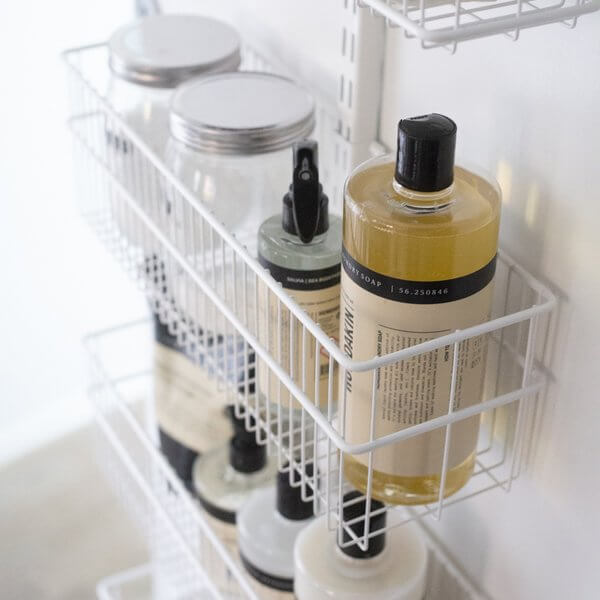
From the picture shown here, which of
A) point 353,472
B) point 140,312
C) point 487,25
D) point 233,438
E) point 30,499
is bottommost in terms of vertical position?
point 30,499

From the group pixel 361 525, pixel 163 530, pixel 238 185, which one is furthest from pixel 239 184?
pixel 163 530

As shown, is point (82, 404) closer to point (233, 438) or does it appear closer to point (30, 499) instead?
point (30, 499)

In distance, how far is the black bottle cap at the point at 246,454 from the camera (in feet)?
2.58

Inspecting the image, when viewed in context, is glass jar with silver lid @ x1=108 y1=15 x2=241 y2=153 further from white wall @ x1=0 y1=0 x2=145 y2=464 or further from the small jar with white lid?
white wall @ x1=0 y1=0 x2=145 y2=464

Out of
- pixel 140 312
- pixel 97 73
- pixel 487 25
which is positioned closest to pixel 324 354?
pixel 487 25

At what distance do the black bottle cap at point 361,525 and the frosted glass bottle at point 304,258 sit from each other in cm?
7

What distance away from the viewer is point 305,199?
53cm

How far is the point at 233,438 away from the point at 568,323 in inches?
13.9

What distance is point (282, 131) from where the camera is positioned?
1.98 feet

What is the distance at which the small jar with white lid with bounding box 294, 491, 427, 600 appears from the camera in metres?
0.61

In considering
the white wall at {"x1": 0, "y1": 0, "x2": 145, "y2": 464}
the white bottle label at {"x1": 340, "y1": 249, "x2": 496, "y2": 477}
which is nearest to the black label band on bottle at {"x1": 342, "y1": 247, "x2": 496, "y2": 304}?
the white bottle label at {"x1": 340, "y1": 249, "x2": 496, "y2": 477}

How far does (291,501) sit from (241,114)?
0.27m

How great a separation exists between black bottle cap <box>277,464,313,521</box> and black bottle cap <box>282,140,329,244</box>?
211mm

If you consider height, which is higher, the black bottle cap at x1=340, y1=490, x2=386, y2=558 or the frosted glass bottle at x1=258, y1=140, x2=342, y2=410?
the frosted glass bottle at x1=258, y1=140, x2=342, y2=410
